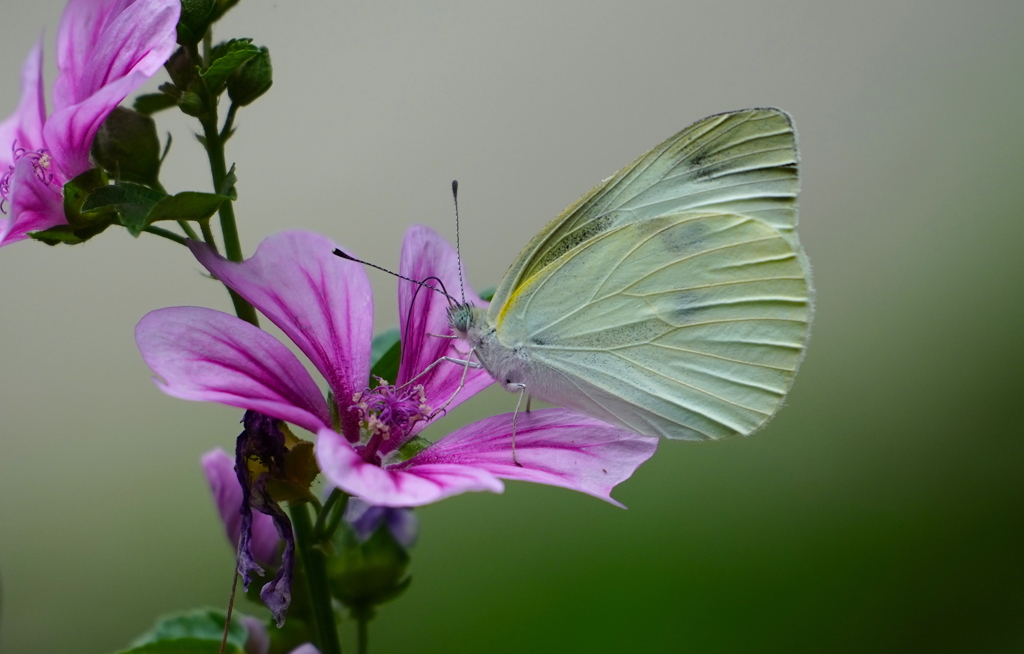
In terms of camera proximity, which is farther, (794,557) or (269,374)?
(794,557)

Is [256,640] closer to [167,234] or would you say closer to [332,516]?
[332,516]

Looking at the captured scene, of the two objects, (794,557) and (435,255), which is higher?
(435,255)

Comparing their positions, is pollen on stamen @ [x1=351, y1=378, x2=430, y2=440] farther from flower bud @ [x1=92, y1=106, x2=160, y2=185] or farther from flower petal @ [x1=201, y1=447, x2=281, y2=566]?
flower bud @ [x1=92, y1=106, x2=160, y2=185]

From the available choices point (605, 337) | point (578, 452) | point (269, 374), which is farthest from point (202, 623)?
point (605, 337)

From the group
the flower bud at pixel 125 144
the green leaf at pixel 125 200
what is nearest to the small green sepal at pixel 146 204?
the green leaf at pixel 125 200

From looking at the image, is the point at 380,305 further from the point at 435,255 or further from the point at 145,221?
the point at 145,221

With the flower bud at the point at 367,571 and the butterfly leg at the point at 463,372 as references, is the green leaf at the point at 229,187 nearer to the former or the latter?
the butterfly leg at the point at 463,372
